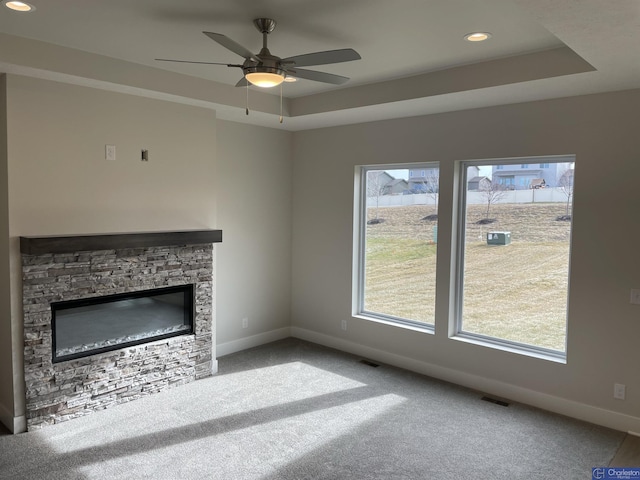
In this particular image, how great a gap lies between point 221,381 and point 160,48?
2.86m

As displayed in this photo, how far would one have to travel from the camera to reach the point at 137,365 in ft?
13.6

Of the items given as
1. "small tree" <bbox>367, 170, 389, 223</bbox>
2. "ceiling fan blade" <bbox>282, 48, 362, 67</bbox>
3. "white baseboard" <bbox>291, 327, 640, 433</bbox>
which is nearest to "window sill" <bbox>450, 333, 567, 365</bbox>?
"white baseboard" <bbox>291, 327, 640, 433</bbox>

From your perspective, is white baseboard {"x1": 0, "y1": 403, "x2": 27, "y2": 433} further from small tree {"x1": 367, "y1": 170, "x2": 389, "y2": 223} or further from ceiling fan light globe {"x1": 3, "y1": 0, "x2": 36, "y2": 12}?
small tree {"x1": 367, "y1": 170, "x2": 389, "y2": 223}

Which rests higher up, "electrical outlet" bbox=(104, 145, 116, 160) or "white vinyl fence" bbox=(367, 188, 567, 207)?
A: "electrical outlet" bbox=(104, 145, 116, 160)

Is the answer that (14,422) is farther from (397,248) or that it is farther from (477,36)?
(477,36)

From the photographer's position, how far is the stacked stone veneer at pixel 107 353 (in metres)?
3.56

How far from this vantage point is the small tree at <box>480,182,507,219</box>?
436 cm

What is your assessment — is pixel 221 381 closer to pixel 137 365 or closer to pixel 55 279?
pixel 137 365

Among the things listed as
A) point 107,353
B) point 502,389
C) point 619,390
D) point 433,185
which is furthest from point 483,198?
point 107,353

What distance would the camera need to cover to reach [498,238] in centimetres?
441

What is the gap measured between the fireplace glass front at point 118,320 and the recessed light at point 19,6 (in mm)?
2022

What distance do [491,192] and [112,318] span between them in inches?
135

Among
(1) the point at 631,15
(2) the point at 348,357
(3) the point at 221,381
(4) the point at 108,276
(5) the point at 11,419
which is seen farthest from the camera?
(2) the point at 348,357

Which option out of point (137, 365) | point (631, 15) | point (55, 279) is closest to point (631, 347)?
point (631, 15)
